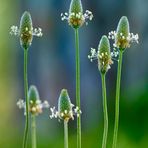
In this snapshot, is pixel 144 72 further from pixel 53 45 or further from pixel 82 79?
pixel 53 45

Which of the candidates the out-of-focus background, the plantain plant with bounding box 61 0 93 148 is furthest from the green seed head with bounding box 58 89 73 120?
the out-of-focus background

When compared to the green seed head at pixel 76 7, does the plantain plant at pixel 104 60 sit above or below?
below

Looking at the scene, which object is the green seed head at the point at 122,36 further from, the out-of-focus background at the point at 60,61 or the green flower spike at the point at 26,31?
the out-of-focus background at the point at 60,61

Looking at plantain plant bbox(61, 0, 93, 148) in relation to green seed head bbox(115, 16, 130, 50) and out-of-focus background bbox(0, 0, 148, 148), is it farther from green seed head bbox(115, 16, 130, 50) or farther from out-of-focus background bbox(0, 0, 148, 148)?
out-of-focus background bbox(0, 0, 148, 148)

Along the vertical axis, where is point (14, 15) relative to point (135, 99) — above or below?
above

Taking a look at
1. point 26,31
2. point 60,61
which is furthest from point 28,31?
point 60,61

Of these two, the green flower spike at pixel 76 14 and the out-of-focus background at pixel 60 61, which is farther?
the out-of-focus background at pixel 60 61

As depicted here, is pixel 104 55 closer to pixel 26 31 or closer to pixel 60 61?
pixel 26 31

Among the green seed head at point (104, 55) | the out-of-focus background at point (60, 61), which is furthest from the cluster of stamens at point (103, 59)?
the out-of-focus background at point (60, 61)

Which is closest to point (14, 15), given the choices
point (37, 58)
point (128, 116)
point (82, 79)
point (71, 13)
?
point (37, 58)
